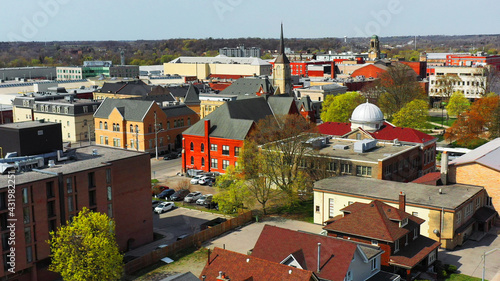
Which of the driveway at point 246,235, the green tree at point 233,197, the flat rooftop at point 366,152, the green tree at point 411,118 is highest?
the green tree at point 411,118

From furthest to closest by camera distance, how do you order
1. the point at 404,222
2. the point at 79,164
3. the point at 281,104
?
the point at 281,104 < the point at 79,164 < the point at 404,222

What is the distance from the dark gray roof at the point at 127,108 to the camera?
7690 centimetres

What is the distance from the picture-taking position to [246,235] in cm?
4503

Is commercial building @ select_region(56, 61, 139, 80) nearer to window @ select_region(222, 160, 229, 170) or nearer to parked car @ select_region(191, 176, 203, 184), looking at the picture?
window @ select_region(222, 160, 229, 170)

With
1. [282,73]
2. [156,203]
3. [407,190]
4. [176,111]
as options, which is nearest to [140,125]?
[176,111]

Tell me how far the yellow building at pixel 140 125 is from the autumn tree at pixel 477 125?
42.1 meters

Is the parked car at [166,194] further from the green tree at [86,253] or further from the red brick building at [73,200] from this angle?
the green tree at [86,253]

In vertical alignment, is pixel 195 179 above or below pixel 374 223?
below

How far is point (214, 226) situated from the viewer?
4481cm

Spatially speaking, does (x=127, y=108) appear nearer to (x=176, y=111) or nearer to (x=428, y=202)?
(x=176, y=111)

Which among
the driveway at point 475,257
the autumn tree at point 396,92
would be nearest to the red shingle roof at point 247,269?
the driveway at point 475,257

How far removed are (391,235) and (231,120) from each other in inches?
1347

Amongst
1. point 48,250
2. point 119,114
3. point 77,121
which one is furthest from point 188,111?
point 48,250

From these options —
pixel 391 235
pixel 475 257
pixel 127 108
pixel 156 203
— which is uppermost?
pixel 127 108
